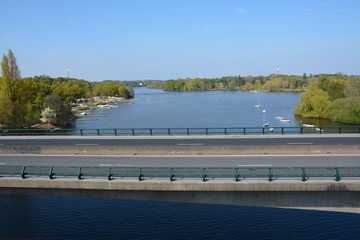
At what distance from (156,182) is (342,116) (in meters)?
69.0

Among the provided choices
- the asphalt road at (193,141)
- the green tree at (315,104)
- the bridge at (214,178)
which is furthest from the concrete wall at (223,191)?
the green tree at (315,104)

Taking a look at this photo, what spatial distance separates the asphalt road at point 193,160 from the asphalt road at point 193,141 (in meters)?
4.46

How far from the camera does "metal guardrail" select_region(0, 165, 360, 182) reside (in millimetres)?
16661

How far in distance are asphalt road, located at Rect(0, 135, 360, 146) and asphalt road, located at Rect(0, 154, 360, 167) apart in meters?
4.46

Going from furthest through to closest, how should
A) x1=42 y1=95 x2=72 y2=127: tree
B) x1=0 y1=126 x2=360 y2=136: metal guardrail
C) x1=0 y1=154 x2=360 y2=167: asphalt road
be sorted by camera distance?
1. x1=42 y1=95 x2=72 y2=127: tree
2. x1=0 y1=126 x2=360 y2=136: metal guardrail
3. x1=0 y1=154 x2=360 y2=167: asphalt road

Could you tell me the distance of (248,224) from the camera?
874 inches

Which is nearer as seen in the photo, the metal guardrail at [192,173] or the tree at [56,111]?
the metal guardrail at [192,173]

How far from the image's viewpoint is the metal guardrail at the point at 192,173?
1666cm

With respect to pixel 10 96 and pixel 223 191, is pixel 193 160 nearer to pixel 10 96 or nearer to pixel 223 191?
pixel 223 191

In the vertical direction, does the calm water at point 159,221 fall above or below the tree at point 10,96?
below

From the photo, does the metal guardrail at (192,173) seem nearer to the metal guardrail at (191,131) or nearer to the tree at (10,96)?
the metal guardrail at (191,131)

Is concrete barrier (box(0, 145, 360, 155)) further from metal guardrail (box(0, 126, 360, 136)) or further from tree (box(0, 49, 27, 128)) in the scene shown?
tree (box(0, 49, 27, 128))

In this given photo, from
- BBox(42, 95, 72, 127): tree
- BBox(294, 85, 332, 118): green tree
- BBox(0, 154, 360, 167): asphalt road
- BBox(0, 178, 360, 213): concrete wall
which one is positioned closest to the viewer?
BBox(0, 178, 360, 213): concrete wall

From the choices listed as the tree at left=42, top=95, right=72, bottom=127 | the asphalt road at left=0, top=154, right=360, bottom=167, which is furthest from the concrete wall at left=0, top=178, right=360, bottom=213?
the tree at left=42, top=95, right=72, bottom=127
